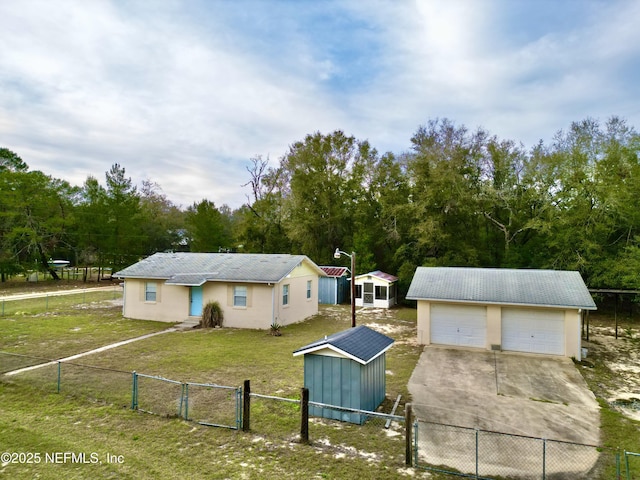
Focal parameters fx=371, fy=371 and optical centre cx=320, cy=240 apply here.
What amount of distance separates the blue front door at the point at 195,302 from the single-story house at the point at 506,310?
1218cm

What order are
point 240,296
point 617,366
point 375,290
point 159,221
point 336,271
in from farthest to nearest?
point 159,221 < point 336,271 < point 375,290 < point 240,296 < point 617,366

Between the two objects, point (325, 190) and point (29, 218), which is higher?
point (325, 190)

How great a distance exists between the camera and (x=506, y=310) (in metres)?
16.5

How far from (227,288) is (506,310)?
14.3 m

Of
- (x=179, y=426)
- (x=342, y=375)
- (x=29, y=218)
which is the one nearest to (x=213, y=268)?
(x=179, y=426)

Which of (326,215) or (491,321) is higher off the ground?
(326,215)

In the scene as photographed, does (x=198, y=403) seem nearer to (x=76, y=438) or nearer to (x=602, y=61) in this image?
(x=76, y=438)

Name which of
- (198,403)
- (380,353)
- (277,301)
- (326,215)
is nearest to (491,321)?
(380,353)

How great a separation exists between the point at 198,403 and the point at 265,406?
5.98ft

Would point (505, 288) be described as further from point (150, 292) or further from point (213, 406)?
point (150, 292)

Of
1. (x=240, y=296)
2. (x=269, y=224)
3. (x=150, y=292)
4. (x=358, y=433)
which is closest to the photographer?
(x=358, y=433)

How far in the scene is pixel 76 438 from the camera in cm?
777

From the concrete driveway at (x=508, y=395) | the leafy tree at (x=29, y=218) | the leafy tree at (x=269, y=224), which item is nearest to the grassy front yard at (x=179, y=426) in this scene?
the concrete driveway at (x=508, y=395)

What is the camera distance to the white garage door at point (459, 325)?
16.9m
